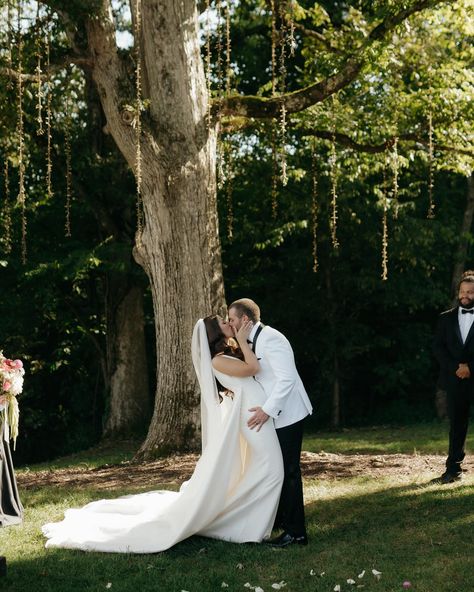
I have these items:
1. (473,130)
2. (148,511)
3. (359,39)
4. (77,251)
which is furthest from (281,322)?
(148,511)

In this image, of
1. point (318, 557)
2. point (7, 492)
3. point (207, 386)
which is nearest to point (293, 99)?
point (207, 386)

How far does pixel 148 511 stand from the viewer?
733cm

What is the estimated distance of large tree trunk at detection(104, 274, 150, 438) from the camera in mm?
17266

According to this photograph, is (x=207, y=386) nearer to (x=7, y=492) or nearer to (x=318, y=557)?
(x=318, y=557)

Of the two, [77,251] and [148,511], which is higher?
[77,251]

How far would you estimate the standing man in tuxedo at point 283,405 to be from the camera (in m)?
6.73

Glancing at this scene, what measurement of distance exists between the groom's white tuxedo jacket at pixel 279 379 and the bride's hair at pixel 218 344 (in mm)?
225

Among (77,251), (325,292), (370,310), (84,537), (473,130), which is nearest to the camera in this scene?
(84,537)

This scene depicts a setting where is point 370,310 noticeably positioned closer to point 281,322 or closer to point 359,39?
point 281,322

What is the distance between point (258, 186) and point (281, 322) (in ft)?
10.6

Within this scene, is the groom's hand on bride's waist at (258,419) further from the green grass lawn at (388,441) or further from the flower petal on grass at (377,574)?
the green grass lawn at (388,441)

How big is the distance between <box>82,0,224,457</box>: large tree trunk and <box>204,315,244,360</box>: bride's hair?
163 inches

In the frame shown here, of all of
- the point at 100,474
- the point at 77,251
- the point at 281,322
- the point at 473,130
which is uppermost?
the point at 473,130

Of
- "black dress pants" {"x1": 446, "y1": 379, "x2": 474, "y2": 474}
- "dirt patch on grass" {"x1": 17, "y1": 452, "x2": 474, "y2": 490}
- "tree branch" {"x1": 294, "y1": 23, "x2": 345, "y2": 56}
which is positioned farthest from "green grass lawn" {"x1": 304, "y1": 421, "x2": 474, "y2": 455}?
"tree branch" {"x1": 294, "y1": 23, "x2": 345, "y2": 56}
